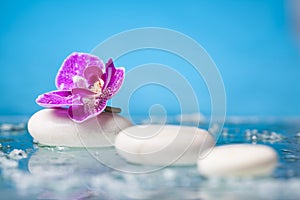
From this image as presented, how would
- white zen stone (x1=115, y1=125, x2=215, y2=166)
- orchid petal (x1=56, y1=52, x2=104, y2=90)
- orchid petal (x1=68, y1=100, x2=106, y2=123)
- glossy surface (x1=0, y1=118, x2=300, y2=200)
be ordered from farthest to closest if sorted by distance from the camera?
orchid petal (x1=56, y1=52, x2=104, y2=90)
orchid petal (x1=68, y1=100, x2=106, y2=123)
white zen stone (x1=115, y1=125, x2=215, y2=166)
glossy surface (x1=0, y1=118, x2=300, y2=200)

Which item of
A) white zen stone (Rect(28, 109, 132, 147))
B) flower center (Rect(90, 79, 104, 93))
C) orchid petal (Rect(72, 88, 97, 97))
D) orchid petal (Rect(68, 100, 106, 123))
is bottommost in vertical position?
white zen stone (Rect(28, 109, 132, 147))

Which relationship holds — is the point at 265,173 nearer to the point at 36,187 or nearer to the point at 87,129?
the point at 36,187

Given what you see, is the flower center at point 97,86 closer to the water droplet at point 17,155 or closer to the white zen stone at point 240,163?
the water droplet at point 17,155

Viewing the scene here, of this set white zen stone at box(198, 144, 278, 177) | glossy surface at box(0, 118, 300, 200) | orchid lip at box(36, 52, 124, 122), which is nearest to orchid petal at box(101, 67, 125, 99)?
orchid lip at box(36, 52, 124, 122)

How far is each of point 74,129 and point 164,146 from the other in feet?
0.99

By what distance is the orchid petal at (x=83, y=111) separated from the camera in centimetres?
88

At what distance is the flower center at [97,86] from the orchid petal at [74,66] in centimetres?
7

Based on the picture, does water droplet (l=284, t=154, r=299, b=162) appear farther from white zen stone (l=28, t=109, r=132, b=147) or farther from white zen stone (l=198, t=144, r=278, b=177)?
white zen stone (l=28, t=109, r=132, b=147)

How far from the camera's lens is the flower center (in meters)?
0.93

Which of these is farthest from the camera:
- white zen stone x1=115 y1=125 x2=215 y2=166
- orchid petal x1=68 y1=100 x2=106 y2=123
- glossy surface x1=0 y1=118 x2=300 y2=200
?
orchid petal x1=68 y1=100 x2=106 y2=123

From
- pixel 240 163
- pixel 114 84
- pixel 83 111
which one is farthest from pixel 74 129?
pixel 240 163

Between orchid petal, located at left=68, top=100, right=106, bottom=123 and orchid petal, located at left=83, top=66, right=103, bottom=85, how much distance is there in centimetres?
9

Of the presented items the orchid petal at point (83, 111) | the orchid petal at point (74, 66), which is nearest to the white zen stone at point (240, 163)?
the orchid petal at point (83, 111)

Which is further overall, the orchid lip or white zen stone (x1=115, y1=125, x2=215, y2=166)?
the orchid lip
